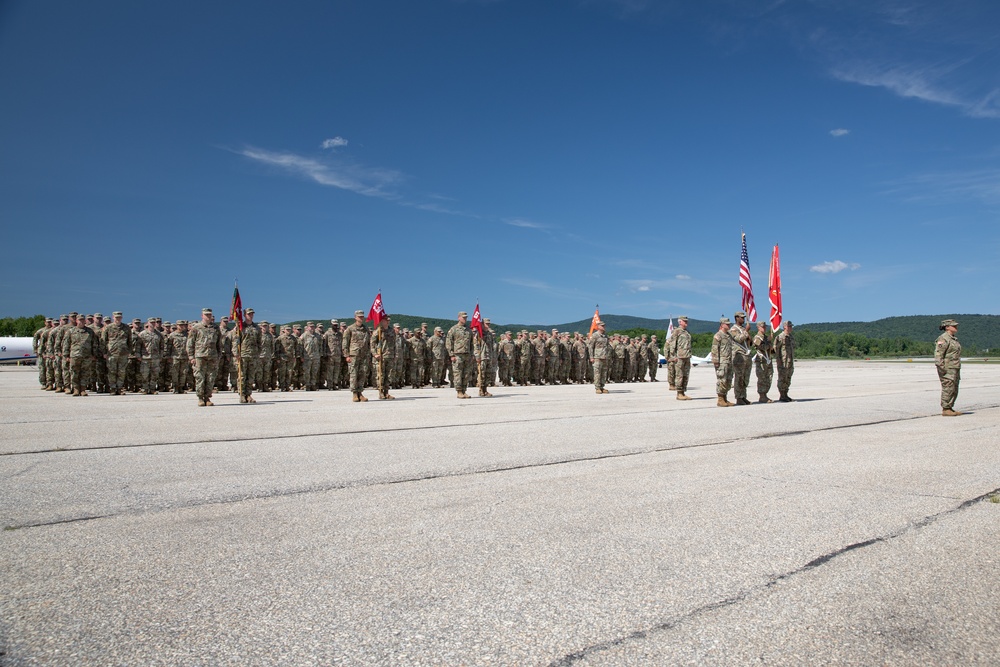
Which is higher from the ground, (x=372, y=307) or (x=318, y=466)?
(x=372, y=307)

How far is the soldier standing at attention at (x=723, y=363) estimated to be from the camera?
16.3 meters

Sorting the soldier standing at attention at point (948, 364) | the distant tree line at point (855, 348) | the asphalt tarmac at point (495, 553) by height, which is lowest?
the asphalt tarmac at point (495, 553)

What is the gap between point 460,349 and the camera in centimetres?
1956

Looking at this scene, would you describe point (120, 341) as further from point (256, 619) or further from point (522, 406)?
point (256, 619)

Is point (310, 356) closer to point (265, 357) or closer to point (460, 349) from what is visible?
point (265, 357)

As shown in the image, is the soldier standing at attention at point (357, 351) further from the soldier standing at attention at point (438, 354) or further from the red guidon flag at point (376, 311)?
the soldier standing at attention at point (438, 354)

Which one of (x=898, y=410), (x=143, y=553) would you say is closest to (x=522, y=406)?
(x=898, y=410)

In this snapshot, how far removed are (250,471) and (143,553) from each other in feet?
9.01

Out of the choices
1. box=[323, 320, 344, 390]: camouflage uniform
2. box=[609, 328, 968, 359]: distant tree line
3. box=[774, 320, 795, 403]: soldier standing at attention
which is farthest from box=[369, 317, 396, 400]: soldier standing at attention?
box=[609, 328, 968, 359]: distant tree line

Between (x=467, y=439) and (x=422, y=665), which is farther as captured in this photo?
(x=467, y=439)

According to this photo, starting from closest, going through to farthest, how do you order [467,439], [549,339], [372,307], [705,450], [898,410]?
1. [705,450]
2. [467,439]
3. [898,410]
4. [372,307]
5. [549,339]

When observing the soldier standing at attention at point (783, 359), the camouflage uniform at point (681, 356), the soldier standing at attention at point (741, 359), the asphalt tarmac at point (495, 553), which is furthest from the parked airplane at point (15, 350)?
the soldier standing at attention at point (783, 359)

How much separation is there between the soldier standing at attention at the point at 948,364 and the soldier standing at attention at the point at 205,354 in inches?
589

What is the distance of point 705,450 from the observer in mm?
8641
